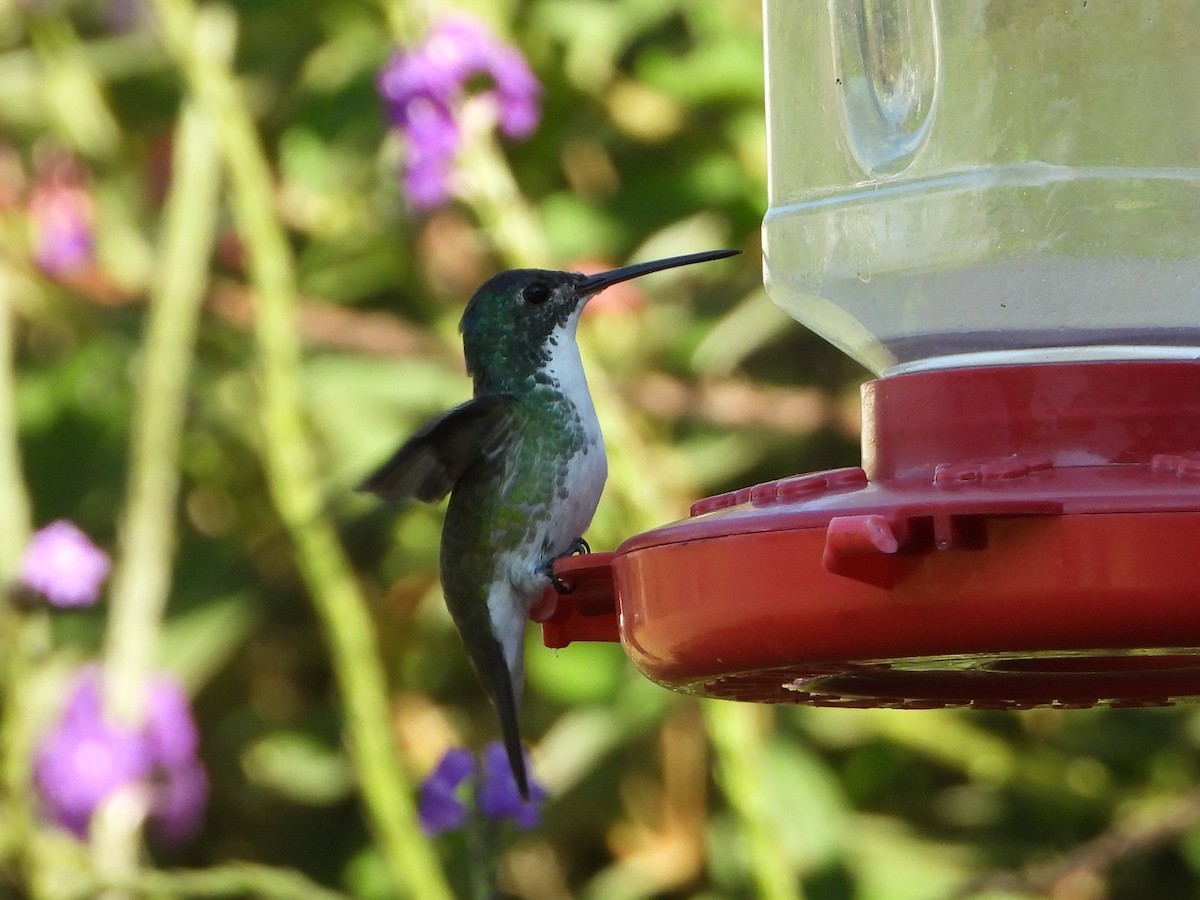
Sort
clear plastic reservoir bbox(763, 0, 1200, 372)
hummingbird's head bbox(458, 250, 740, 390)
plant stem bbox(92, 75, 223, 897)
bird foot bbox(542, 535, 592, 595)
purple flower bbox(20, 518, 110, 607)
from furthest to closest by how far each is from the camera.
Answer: plant stem bbox(92, 75, 223, 897) → purple flower bbox(20, 518, 110, 607) → hummingbird's head bbox(458, 250, 740, 390) → clear plastic reservoir bbox(763, 0, 1200, 372) → bird foot bbox(542, 535, 592, 595)

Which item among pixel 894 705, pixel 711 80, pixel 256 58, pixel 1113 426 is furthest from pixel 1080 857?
pixel 256 58

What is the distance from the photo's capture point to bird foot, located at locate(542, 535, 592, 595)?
2070 mm

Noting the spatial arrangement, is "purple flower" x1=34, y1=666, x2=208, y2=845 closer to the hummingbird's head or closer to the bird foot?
the hummingbird's head

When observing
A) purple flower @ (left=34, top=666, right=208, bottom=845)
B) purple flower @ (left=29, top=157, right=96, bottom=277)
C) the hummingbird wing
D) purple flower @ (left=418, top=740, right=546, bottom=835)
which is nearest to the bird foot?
the hummingbird wing

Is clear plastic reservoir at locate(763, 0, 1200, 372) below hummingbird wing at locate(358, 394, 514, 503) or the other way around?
the other way around

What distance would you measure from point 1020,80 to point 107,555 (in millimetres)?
2868

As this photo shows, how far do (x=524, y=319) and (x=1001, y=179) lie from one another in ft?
2.39

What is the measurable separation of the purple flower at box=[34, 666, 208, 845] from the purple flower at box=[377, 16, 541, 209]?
1.06 metres

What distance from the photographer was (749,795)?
300 centimetres

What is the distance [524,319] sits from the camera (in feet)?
8.91

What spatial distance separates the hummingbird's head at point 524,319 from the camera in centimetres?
270

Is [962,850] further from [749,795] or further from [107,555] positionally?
[107,555]

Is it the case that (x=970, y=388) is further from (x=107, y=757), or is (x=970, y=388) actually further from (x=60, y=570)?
(x=107, y=757)

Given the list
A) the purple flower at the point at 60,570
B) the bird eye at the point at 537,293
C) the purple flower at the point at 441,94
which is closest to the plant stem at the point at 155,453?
the purple flower at the point at 60,570
